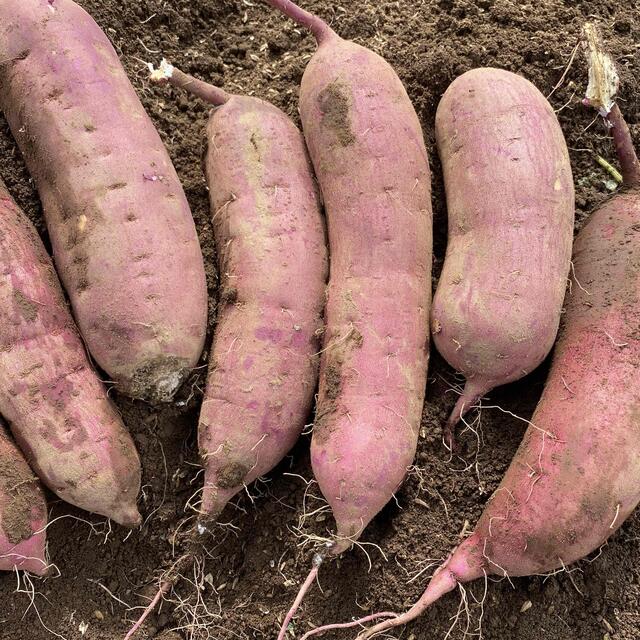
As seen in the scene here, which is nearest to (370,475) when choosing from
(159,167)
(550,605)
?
(550,605)

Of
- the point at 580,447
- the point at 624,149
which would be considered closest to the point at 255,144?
the point at 624,149

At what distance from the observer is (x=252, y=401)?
1398mm

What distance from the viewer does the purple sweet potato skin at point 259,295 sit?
1.40 metres

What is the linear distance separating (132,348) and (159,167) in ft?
1.44

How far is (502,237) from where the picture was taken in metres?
1.41

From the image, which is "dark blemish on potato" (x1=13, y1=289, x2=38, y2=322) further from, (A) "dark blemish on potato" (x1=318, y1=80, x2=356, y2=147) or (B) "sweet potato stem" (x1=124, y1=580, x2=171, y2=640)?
(A) "dark blemish on potato" (x1=318, y1=80, x2=356, y2=147)

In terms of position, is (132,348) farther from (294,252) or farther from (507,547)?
(507,547)

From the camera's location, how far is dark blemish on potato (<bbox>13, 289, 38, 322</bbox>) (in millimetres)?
1397

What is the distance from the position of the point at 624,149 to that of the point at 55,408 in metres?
1.46

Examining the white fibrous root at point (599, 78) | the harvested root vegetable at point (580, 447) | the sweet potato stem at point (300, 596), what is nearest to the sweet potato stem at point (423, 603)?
the harvested root vegetable at point (580, 447)

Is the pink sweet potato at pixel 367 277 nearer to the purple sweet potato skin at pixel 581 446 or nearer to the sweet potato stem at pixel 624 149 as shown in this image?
the purple sweet potato skin at pixel 581 446

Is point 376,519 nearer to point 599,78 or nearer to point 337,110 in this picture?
point 337,110

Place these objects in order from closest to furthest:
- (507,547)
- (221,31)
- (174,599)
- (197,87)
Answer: (507,547)
(174,599)
(197,87)
(221,31)

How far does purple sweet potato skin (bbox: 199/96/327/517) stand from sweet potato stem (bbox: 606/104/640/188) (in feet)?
2.43
